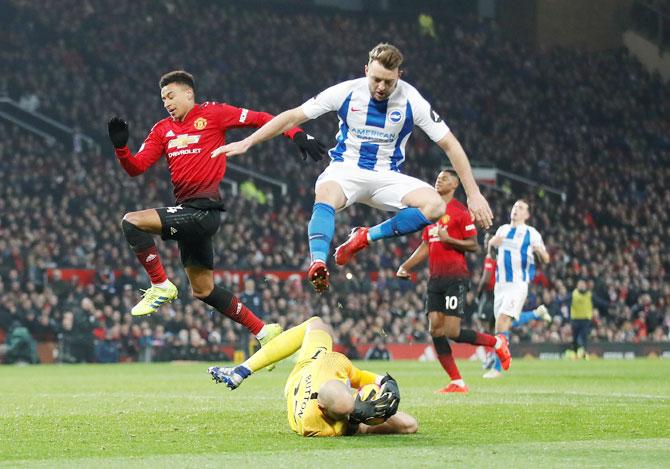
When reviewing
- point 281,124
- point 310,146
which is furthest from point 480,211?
point 281,124

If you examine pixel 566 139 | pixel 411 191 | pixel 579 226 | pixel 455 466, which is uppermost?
pixel 566 139

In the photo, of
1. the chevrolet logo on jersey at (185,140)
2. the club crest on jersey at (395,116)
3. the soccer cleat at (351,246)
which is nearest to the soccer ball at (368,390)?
the soccer cleat at (351,246)

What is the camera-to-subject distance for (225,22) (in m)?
40.3

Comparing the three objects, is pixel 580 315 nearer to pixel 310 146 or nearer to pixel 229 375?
pixel 310 146

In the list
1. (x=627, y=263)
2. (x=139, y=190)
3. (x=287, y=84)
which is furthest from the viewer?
(x=287, y=84)

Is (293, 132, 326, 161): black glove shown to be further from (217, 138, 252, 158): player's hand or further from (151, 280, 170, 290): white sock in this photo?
(151, 280, 170, 290): white sock

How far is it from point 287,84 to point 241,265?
1182cm

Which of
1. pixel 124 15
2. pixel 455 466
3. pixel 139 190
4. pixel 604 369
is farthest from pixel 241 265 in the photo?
pixel 455 466

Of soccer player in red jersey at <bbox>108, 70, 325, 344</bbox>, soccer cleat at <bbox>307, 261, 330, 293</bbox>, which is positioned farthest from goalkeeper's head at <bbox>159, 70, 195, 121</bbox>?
soccer cleat at <bbox>307, 261, 330, 293</bbox>

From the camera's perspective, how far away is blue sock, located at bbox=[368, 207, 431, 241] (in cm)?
1020

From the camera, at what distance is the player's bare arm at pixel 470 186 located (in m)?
9.31

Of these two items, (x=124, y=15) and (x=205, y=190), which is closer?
(x=205, y=190)

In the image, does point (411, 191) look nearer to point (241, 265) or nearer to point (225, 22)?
point (241, 265)

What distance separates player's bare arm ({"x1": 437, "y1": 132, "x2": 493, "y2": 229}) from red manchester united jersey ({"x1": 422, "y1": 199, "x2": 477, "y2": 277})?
449cm
